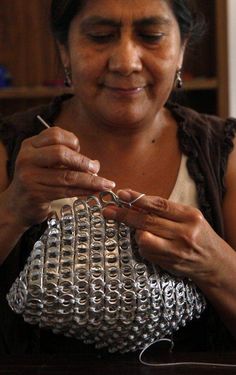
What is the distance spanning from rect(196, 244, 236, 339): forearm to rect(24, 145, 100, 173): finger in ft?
0.72

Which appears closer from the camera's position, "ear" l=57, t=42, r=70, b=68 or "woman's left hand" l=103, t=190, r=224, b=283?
"woman's left hand" l=103, t=190, r=224, b=283

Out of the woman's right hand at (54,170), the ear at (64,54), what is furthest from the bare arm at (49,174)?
the ear at (64,54)

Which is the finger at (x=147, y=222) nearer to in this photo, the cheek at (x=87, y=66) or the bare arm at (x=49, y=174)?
the bare arm at (x=49, y=174)

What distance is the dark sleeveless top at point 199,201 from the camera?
39.1 inches

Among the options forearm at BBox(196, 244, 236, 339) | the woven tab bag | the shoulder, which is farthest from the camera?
the shoulder

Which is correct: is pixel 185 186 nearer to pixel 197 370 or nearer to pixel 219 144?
pixel 219 144

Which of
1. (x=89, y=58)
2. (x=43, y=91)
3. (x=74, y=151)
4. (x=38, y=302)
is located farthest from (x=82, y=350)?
(x=43, y=91)

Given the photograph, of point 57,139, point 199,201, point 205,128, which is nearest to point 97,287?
point 57,139

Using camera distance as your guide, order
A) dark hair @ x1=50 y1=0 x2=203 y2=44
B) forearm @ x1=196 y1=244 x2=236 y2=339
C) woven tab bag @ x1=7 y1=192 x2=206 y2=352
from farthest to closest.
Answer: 1. dark hair @ x1=50 y1=0 x2=203 y2=44
2. forearm @ x1=196 y1=244 x2=236 y2=339
3. woven tab bag @ x1=7 y1=192 x2=206 y2=352

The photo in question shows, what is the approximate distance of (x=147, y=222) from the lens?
0.84m

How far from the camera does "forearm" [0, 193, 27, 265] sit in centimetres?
94

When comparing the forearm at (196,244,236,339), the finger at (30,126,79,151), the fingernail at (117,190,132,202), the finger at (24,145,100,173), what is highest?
the finger at (30,126,79,151)

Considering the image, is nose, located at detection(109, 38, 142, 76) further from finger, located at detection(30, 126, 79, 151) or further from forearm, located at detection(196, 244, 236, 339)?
forearm, located at detection(196, 244, 236, 339)

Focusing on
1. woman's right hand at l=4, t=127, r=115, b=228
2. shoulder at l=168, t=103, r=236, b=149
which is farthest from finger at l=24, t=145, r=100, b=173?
shoulder at l=168, t=103, r=236, b=149
